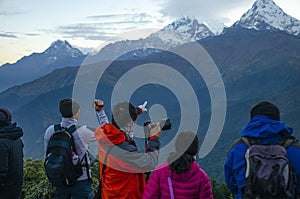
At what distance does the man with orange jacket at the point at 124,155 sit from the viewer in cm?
412

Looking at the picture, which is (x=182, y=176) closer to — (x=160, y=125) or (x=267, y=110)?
(x=160, y=125)

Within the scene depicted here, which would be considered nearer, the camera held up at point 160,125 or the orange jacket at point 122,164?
the orange jacket at point 122,164

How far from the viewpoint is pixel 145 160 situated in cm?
409

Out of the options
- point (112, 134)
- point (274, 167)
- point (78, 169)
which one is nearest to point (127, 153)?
point (112, 134)

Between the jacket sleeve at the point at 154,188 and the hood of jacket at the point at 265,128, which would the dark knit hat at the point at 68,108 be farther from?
the hood of jacket at the point at 265,128

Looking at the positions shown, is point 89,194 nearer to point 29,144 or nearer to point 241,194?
point 241,194

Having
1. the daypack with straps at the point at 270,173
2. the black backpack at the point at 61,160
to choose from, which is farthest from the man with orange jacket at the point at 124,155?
the daypack with straps at the point at 270,173

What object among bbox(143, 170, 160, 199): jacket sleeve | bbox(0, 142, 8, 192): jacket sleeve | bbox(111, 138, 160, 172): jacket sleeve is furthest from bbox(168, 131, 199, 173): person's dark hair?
bbox(0, 142, 8, 192): jacket sleeve

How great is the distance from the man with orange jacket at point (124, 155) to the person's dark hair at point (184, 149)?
0.49 meters

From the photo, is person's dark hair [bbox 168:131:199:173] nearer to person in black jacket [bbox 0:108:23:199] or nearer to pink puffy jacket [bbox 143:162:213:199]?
pink puffy jacket [bbox 143:162:213:199]

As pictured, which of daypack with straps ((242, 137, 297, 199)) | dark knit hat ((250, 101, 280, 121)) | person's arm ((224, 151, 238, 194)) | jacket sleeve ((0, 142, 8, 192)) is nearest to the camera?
daypack with straps ((242, 137, 297, 199))

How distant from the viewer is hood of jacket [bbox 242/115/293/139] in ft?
10.9

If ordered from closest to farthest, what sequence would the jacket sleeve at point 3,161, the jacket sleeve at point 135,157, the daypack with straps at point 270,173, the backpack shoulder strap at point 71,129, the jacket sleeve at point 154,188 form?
the daypack with straps at point 270,173 → the jacket sleeve at point 154,188 → the jacket sleeve at point 135,157 → the backpack shoulder strap at point 71,129 → the jacket sleeve at point 3,161

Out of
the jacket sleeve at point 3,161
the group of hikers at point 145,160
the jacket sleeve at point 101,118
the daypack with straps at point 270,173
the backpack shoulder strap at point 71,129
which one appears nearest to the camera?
the daypack with straps at point 270,173
